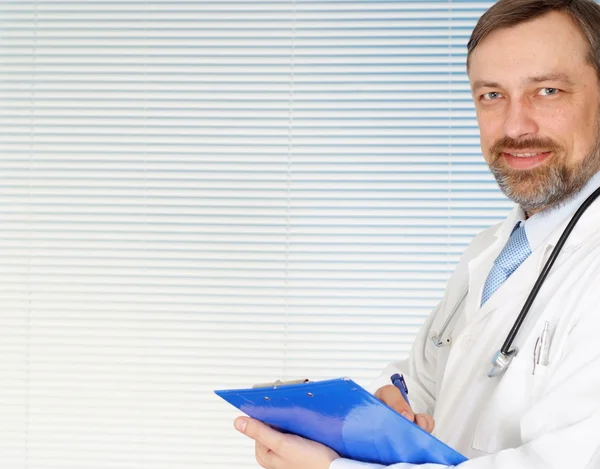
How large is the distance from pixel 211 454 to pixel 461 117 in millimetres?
1442

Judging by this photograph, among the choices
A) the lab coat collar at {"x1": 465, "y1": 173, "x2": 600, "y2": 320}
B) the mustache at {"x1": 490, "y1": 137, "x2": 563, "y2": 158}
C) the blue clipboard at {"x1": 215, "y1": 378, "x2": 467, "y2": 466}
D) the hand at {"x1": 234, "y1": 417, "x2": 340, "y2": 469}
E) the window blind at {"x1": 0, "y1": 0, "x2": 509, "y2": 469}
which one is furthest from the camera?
the window blind at {"x1": 0, "y1": 0, "x2": 509, "y2": 469}

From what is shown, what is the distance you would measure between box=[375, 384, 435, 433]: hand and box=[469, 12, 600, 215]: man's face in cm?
43

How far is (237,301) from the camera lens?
2.56m

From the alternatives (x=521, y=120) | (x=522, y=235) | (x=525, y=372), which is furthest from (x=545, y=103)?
(x=525, y=372)

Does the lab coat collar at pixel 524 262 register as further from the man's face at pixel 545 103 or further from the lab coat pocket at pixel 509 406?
the lab coat pocket at pixel 509 406

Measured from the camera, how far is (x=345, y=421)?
1.04 m

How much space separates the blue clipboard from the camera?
3.16 ft

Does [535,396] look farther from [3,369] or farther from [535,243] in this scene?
[3,369]

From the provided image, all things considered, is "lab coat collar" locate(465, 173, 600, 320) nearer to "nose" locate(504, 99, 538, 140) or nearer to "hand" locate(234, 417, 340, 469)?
"nose" locate(504, 99, 538, 140)

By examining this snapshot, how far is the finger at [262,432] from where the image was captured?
3.74ft

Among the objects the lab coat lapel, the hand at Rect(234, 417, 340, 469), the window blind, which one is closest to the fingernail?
the hand at Rect(234, 417, 340, 469)

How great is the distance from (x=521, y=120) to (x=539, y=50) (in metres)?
0.13

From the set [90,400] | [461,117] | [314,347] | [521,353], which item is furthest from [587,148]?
[90,400]

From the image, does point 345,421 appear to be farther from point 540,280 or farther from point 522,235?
point 522,235
